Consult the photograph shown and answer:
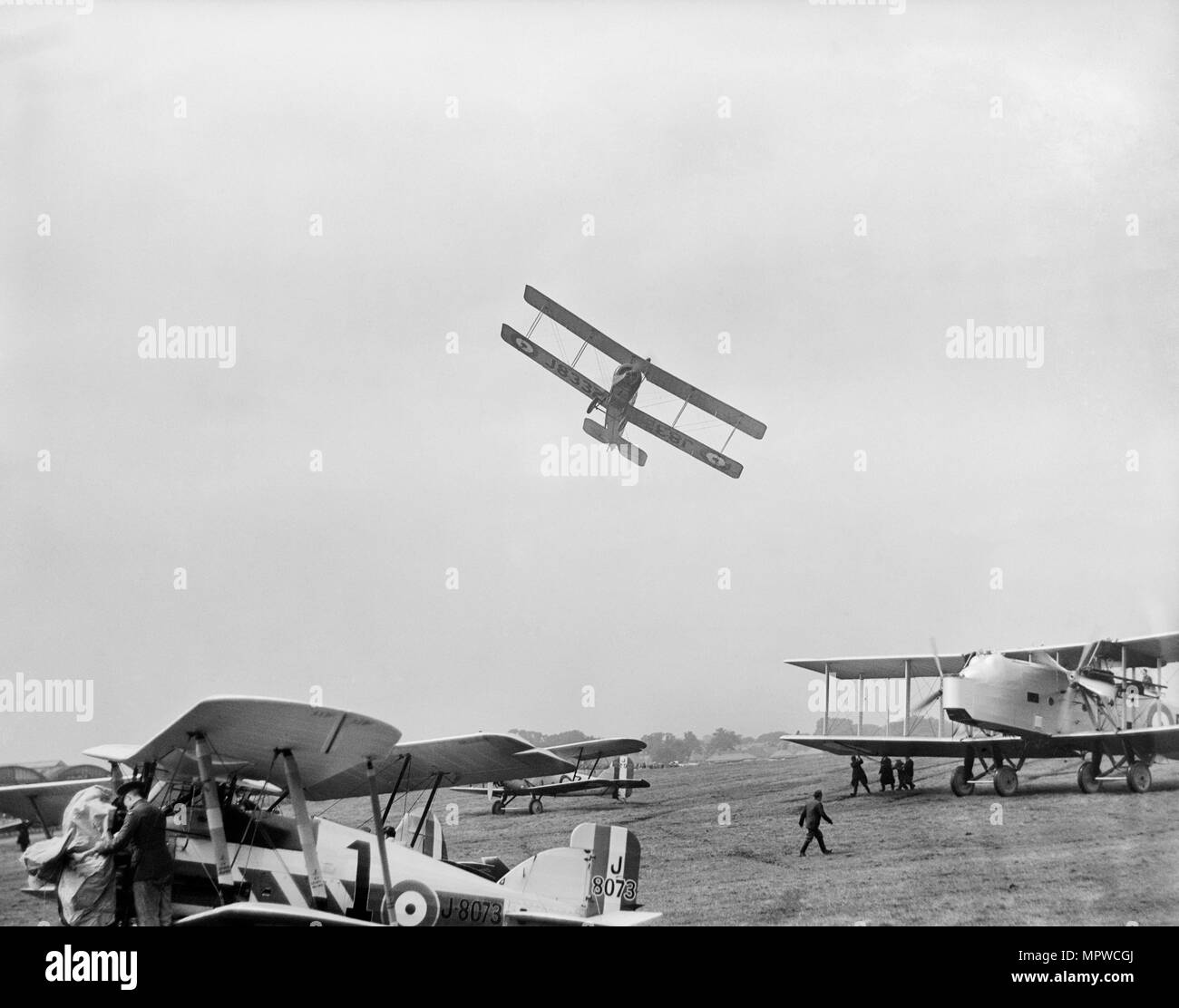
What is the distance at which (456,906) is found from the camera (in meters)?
7.04

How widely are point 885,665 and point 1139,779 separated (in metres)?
2.88

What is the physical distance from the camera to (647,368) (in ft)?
46.7

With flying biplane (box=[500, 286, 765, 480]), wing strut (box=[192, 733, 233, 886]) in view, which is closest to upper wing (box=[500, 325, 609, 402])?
flying biplane (box=[500, 286, 765, 480])

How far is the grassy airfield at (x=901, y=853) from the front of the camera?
29.0ft

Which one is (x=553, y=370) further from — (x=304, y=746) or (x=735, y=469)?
(x=304, y=746)

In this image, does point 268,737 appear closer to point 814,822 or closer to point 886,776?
point 814,822

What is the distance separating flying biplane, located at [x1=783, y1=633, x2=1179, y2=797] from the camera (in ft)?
40.1

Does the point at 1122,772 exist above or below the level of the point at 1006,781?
above

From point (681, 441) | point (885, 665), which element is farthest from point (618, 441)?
point (885, 665)

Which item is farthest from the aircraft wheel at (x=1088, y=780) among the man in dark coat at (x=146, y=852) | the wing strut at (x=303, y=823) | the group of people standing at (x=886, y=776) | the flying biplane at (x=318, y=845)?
the man in dark coat at (x=146, y=852)

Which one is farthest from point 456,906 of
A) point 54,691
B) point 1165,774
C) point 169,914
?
point 1165,774

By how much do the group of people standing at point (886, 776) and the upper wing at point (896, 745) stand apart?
152mm

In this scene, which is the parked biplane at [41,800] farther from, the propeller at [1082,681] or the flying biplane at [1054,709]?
the propeller at [1082,681]

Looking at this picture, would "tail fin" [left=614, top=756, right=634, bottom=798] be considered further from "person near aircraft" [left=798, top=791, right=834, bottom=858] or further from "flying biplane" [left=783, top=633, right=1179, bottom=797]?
"person near aircraft" [left=798, top=791, right=834, bottom=858]
